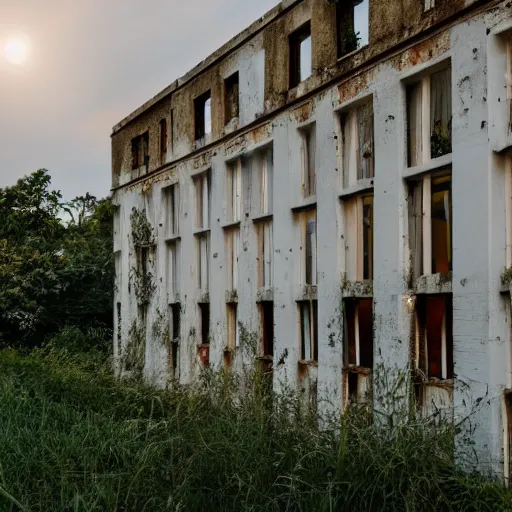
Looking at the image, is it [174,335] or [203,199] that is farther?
[174,335]

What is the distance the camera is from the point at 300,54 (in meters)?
9.98

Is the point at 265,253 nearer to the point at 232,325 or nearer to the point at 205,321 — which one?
the point at 232,325

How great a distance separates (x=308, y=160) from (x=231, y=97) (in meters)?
2.77

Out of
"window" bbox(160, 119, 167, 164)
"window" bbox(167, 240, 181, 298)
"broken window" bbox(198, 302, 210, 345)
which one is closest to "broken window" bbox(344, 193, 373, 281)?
"broken window" bbox(198, 302, 210, 345)

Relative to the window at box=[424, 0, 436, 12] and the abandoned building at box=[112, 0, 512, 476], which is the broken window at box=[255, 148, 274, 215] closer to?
the abandoned building at box=[112, 0, 512, 476]

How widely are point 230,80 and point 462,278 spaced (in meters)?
6.31

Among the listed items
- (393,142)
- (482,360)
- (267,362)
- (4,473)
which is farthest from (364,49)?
(4,473)

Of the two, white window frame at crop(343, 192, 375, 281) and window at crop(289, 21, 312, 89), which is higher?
window at crop(289, 21, 312, 89)

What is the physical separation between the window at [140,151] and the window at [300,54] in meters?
5.53

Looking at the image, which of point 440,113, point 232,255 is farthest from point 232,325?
point 440,113

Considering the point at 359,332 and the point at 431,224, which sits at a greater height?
the point at 431,224

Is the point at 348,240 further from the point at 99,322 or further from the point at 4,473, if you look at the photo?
the point at 99,322

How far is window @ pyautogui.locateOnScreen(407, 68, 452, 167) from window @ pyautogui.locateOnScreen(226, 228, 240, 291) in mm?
4209

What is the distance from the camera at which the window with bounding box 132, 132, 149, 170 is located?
15.0 metres
